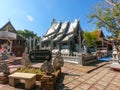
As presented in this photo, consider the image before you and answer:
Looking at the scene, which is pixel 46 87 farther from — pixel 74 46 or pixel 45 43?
pixel 45 43

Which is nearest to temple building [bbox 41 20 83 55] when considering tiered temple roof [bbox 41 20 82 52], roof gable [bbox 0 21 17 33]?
tiered temple roof [bbox 41 20 82 52]

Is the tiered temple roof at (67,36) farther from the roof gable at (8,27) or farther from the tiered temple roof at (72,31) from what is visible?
the roof gable at (8,27)

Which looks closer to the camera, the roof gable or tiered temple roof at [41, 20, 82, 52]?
tiered temple roof at [41, 20, 82, 52]

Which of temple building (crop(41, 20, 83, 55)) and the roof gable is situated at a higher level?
the roof gable

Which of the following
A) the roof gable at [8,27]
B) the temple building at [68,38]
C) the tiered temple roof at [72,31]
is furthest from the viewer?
the roof gable at [8,27]

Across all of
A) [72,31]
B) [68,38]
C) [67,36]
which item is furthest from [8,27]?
[72,31]

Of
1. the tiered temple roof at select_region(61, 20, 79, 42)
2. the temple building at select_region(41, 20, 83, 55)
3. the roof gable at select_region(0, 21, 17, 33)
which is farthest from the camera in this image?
the roof gable at select_region(0, 21, 17, 33)

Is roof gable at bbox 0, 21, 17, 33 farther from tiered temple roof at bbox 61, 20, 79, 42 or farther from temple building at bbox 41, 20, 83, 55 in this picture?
tiered temple roof at bbox 61, 20, 79, 42

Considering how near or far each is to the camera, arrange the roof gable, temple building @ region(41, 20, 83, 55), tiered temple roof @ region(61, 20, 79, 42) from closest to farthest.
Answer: tiered temple roof @ region(61, 20, 79, 42) → temple building @ region(41, 20, 83, 55) → the roof gable

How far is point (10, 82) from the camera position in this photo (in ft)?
19.8

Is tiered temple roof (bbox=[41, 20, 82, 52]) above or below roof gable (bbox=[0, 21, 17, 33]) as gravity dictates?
below

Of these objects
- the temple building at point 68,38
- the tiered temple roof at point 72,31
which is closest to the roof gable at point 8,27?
the temple building at point 68,38

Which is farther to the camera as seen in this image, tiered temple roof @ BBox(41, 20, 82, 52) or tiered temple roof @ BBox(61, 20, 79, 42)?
tiered temple roof @ BBox(41, 20, 82, 52)

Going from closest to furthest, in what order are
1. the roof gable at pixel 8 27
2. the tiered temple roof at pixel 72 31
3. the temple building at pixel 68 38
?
1. the tiered temple roof at pixel 72 31
2. the temple building at pixel 68 38
3. the roof gable at pixel 8 27
